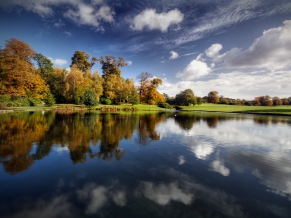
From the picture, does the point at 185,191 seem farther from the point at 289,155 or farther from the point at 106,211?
the point at 289,155

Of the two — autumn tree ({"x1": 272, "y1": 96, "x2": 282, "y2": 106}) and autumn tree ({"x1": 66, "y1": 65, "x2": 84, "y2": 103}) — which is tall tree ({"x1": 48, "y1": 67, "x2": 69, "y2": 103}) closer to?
autumn tree ({"x1": 66, "y1": 65, "x2": 84, "y2": 103})

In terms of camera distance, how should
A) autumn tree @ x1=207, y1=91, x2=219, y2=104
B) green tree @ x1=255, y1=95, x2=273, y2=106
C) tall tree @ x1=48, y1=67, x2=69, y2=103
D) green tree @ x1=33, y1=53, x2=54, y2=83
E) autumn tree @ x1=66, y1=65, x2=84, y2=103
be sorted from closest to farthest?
autumn tree @ x1=66, y1=65, x2=84, y2=103 → tall tree @ x1=48, y1=67, x2=69, y2=103 → green tree @ x1=33, y1=53, x2=54, y2=83 → green tree @ x1=255, y1=95, x2=273, y2=106 → autumn tree @ x1=207, y1=91, x2=219, y2=104

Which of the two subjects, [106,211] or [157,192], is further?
[157,192]

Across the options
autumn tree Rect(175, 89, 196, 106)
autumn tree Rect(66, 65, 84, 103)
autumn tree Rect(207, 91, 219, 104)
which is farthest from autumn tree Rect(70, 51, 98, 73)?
autumn tree Rect(207, 91, 219, 104)

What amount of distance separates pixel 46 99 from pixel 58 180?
47.5 m

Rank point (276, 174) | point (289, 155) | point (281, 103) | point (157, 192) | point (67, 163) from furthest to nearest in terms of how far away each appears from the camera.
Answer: point (281, 103) → point (289, 155) → point (67, 163) → point (276, 174) → point (157, 192)

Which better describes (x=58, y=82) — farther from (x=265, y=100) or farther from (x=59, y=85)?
(x=265, y=100)

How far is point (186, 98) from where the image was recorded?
8631 centimetres

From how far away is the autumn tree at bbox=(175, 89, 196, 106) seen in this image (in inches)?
3354

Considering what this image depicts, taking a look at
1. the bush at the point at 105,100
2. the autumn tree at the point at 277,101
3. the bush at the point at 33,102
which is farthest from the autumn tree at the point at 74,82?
the autumn tree at the point at 277,101

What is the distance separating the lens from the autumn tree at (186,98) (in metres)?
85.2

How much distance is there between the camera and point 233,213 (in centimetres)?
410

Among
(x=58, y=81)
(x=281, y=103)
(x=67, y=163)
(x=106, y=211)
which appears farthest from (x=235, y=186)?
(x=281, y=103)

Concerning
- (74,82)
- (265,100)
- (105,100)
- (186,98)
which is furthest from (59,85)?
(265,100)
